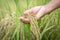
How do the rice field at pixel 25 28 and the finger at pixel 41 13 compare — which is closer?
the finger at pixel 41 13

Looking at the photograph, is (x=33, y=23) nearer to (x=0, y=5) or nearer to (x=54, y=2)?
(x=54, y=2)

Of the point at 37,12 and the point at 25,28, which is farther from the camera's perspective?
the point at 25,28

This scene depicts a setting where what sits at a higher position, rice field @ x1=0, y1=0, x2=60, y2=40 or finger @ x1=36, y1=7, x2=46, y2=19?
finger @ x1=36, y1=7, x2=46, y2=19

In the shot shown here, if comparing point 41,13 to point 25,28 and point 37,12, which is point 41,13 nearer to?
point 37,12

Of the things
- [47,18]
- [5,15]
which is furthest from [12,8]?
[47,18]

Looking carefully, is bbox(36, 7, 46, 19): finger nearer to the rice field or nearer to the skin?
the skin

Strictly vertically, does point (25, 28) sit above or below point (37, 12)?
below

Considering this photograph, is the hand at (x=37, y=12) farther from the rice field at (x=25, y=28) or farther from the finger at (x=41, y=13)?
the rice field at (x=25, y=28)

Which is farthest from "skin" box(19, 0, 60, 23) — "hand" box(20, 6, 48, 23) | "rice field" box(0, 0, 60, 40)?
"rice field" box(0, 0, 60, 40)

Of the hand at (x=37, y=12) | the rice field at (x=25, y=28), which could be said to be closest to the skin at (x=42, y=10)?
the hand at (x=37, y=12)

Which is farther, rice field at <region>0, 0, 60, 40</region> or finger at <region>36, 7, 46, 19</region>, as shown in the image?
rice field at <region>0, 0, 60, 40</region>

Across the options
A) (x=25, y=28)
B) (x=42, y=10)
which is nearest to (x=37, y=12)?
(x=42, y=10)
